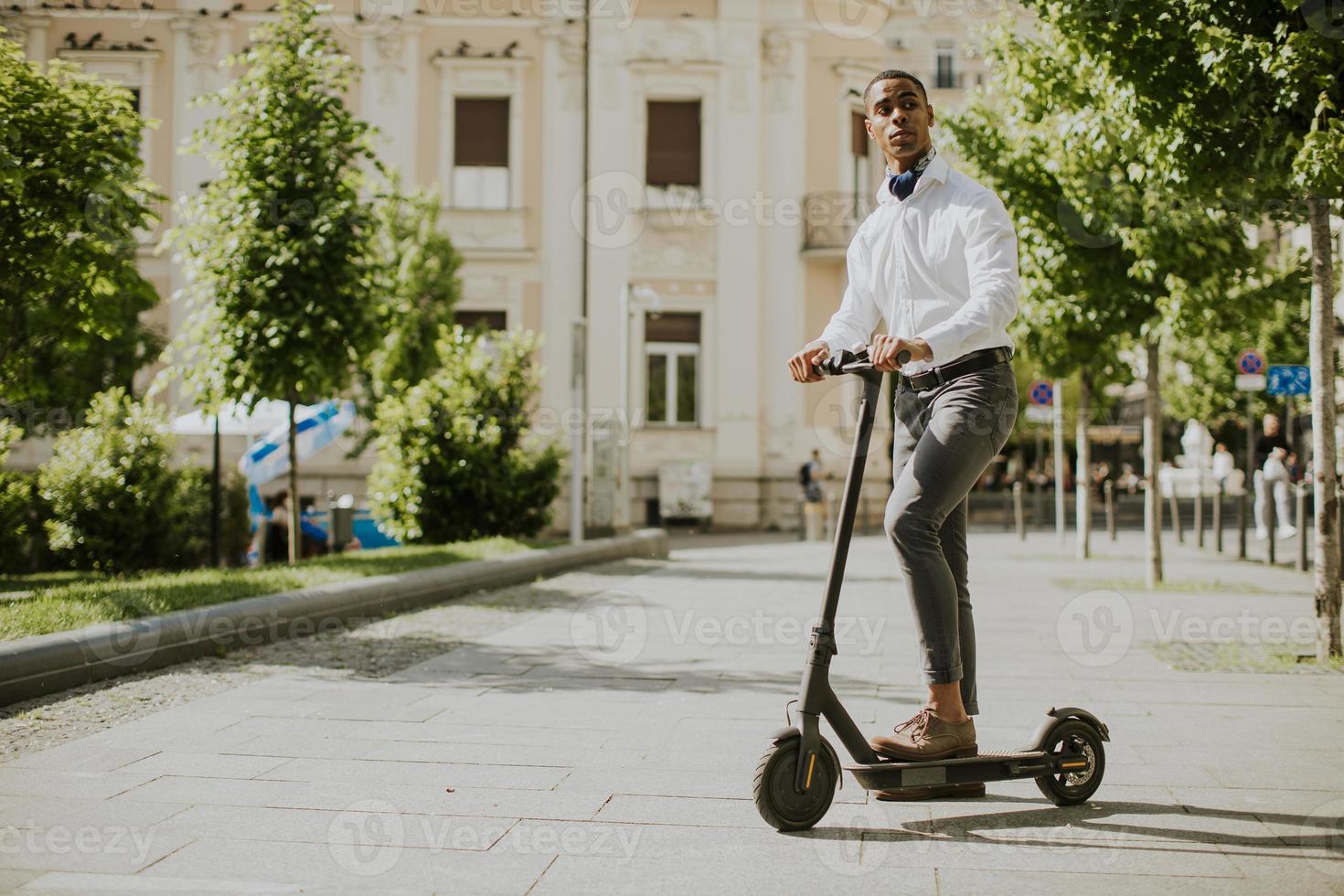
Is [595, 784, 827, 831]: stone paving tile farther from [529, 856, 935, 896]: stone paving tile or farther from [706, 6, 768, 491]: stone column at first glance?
[706, 6, 768, 491]: stone column

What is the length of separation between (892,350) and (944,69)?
3731 centimetres

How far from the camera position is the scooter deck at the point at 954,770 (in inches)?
141

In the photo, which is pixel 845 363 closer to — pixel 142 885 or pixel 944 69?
pixel 142 885

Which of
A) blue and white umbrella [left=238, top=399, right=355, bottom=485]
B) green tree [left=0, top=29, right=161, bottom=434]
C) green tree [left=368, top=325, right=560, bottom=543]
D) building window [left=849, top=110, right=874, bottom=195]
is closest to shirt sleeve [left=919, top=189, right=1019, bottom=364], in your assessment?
green tree [left=0, top=29, right=161, bottom=434]

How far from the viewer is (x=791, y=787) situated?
3494mm

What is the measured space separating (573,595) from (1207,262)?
5.87 m

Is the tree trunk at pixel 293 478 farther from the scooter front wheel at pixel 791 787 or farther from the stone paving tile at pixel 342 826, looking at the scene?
the scooter front wheel at pixel 791 787

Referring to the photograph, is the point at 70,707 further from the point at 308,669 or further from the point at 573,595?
the point at 573,595

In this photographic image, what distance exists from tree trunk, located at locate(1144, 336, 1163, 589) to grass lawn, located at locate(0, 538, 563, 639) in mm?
5902

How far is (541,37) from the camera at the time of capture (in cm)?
2608

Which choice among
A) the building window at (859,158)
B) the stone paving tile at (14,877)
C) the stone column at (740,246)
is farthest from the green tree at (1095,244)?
the building window at (859,158)

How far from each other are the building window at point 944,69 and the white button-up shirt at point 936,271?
3585cm

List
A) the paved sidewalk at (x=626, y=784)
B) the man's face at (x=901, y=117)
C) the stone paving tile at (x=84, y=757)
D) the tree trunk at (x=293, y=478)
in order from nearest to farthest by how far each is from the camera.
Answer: the paved sidewalk at (x=626, y=784) → the man's face at (x=901, y=117) → the stone paving tile at (x=84, y=757) → the tree trunk at (x=293, y=478)

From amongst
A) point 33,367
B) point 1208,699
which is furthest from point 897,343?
point 33,367
